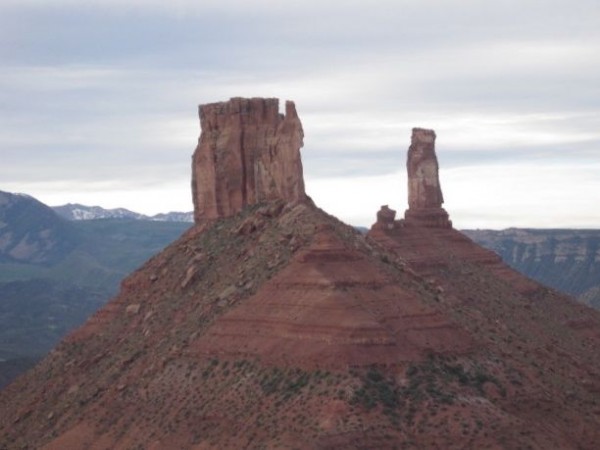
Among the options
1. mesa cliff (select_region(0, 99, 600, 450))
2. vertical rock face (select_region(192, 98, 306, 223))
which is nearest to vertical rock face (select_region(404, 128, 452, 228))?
mesa cliff (select_region(0, 99, 600, 450))

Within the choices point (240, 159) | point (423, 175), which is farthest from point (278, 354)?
point (423, 175)

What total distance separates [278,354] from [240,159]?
31123 mm

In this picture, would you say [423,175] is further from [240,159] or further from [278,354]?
[278,354]

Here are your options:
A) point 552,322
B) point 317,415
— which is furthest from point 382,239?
point 317,415

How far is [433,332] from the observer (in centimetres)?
9556

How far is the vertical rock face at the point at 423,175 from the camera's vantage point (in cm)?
16275

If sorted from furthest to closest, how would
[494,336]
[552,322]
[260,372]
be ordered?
[552,322], [494,336], [260,372]

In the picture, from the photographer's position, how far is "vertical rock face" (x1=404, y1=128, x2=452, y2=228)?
534 ft

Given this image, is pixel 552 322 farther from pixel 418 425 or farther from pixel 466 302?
pixel 418 425

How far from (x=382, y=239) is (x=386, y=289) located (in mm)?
50936

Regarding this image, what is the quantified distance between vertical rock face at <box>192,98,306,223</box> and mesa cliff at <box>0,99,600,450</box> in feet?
0.42

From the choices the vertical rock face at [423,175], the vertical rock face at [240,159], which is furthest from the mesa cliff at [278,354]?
the vertical rock face at [423,175]

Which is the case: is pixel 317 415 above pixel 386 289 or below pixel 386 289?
below

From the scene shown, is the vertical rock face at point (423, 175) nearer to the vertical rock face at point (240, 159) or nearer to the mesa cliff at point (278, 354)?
the mesa cliff at point (278, 354)
